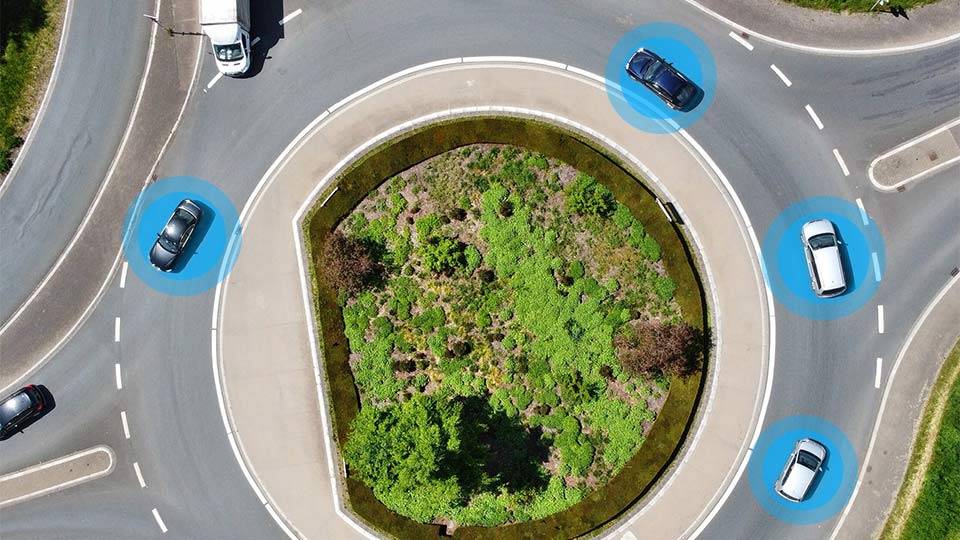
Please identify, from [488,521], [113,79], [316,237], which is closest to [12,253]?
[113,79]

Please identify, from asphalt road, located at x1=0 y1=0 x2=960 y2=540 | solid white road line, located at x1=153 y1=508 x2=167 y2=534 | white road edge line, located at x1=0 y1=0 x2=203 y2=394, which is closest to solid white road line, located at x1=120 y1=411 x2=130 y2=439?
asphalt road, located at x1=0 y1=0 x2=960 y2=540

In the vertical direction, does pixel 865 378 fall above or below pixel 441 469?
above

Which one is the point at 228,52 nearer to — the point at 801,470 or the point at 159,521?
the point at 159,521

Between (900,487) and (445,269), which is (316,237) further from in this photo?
(900,487)
